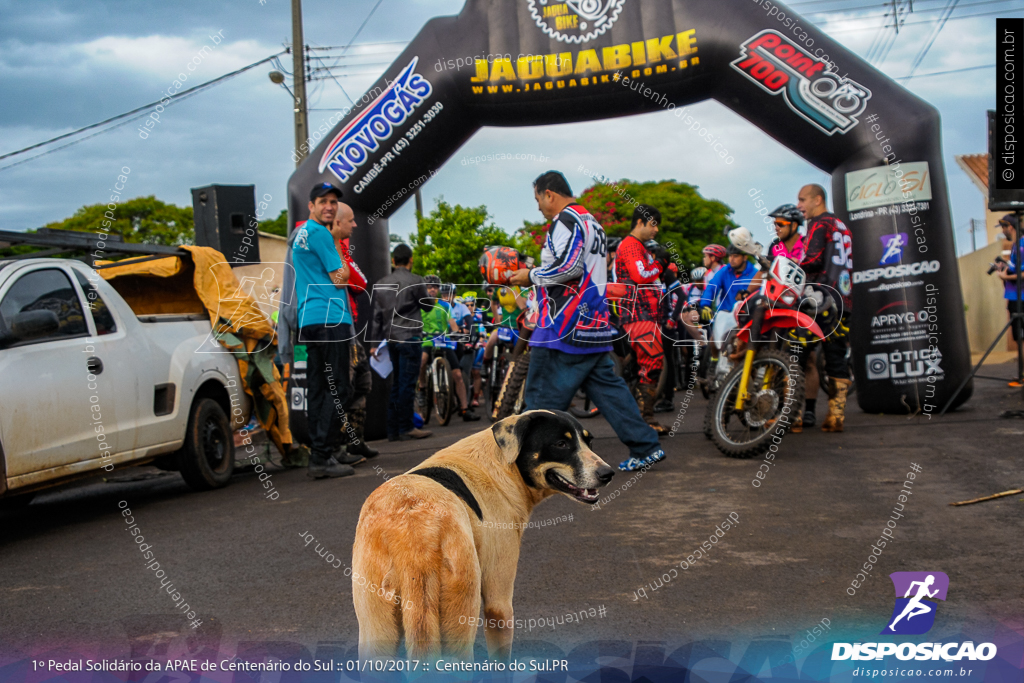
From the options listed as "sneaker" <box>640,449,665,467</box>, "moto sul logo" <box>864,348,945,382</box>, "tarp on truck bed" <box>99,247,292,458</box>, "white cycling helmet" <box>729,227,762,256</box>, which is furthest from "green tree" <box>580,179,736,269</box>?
"sneaker" <box>640,449,665,467</box>

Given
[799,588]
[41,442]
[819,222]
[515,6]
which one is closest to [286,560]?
[41,442]

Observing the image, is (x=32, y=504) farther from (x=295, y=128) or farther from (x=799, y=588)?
(x=295, y=128)

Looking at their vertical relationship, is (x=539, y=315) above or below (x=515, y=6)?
below

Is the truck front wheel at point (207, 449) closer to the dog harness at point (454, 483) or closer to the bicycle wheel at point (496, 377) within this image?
Result: the bicycle wheel at point (496, 377)

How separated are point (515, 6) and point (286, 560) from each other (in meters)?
6.51

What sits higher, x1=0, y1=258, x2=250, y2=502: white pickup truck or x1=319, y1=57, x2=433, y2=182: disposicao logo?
x1=319, y1=57, x2=433, y2=182: disposicao logo

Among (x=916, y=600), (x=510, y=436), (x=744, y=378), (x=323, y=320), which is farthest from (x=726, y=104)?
(x=510, y=436)

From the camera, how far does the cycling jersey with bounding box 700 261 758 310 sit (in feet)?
29.6

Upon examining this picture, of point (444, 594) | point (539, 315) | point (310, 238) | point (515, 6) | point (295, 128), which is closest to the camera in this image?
point (444, 594)

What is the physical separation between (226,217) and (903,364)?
747 cm

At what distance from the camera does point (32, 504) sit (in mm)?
6840

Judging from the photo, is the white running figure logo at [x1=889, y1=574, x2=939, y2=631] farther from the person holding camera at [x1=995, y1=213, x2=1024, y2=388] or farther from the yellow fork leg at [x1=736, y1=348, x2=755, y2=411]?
the person holding camera at [x1=995, y1=213, x2=1024, y2=388]

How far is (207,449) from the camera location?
22.0 ft

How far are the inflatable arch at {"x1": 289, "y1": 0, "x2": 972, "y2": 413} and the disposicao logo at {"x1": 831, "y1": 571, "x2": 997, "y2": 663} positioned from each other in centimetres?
510
